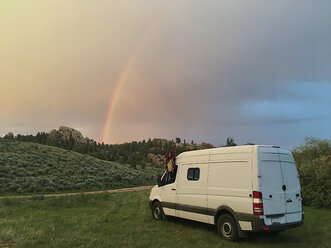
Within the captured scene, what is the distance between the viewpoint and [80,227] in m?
10.7

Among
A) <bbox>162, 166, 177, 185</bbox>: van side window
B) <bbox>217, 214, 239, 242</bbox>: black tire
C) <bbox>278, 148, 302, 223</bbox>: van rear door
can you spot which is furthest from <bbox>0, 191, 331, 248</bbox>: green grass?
<bbox>162, 166, 177, 185</bbox>: van side window

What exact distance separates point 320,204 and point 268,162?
7982 millimetres

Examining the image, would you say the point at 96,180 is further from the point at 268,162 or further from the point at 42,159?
the point at 268,162

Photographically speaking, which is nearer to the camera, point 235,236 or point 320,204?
point 235,236

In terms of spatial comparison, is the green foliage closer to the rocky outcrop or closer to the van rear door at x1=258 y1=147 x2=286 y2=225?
the van rear door at x1=258 y1=147 x2=286 y2=225

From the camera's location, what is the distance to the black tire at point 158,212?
38.7ft

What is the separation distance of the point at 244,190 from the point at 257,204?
55 centimetres

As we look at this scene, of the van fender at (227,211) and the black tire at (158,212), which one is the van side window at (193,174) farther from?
the black tire at (158,212)

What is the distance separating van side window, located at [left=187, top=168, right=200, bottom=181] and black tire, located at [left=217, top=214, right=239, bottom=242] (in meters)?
1.67

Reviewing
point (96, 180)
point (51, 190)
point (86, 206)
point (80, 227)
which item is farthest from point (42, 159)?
point (80, 227)

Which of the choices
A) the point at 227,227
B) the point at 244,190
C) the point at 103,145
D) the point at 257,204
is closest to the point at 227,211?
the point at 227,227

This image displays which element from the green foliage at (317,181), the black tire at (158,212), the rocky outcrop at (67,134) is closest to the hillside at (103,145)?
the rocky outcrop at (67,134)

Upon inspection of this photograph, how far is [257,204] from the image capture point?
26.2 ft

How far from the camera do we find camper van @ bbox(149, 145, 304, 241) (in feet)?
26.6
